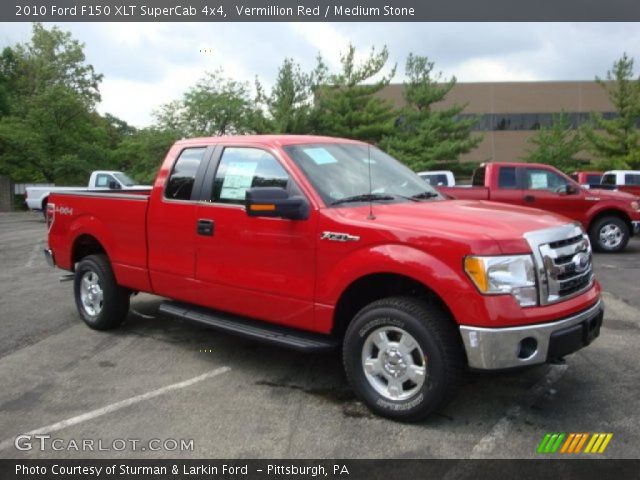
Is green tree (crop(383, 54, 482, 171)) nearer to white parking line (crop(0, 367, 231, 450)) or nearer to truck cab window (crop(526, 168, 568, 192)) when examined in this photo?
truck cab window (crop(526, 168, 568, 192))

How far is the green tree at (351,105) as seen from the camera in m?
29.3

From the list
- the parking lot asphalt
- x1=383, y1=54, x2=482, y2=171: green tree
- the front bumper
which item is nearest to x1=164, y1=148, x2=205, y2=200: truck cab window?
the parking lot asphalt

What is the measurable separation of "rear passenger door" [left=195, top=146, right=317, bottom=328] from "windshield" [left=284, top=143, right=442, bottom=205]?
0.64 feet

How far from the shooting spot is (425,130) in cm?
3058

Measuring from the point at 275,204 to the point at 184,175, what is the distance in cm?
157

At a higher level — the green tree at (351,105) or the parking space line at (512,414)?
the green tree at (351,105)

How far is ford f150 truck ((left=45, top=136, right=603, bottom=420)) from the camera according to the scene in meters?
3.55

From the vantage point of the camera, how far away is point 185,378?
15.7 feet

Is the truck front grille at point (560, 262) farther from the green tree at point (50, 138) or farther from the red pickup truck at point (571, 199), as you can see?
the green tree at point (50, 138)

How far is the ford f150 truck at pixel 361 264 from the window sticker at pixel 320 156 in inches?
0.8

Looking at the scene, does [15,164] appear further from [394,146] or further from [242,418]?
[242,418]

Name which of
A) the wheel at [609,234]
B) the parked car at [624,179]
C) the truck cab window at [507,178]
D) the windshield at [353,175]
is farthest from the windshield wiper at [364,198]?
the parked car at [624,179]

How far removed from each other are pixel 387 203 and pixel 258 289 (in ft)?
3.90

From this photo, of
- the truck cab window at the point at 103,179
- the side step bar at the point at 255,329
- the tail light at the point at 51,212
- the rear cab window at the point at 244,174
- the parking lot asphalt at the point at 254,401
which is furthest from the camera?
the truck cab window at the point at 103,179
